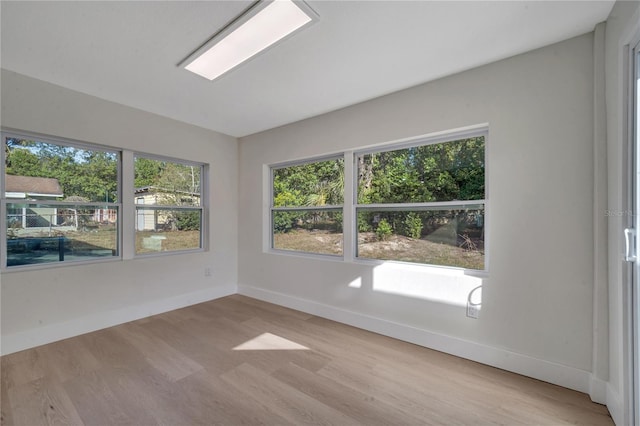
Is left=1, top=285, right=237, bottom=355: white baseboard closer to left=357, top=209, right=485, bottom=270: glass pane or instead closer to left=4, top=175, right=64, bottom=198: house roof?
left=4, top=175, right=64, bottom=198: house roof

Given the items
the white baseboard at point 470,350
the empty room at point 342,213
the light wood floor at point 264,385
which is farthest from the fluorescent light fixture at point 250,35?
the white baseboard at point 470,350

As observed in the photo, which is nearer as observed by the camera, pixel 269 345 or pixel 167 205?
pixel 269 345

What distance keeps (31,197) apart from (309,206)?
2.91m

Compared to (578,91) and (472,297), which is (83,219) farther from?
(578,91)

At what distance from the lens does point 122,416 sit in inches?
65.2

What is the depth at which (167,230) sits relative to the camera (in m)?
3.67

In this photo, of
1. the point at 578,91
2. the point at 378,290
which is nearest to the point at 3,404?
the point at 378,290

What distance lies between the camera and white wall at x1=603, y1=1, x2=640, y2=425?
153 centimetres

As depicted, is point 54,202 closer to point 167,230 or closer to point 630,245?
point 167,230

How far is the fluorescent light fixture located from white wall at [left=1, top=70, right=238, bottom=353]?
56.5 inches

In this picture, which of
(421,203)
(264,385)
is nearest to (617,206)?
(421,203)

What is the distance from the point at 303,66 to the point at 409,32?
35.2 inches

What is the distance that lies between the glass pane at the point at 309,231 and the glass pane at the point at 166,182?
1.29 m

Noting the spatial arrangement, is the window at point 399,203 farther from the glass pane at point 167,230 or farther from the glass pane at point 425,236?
the glass pane at point 167,230
